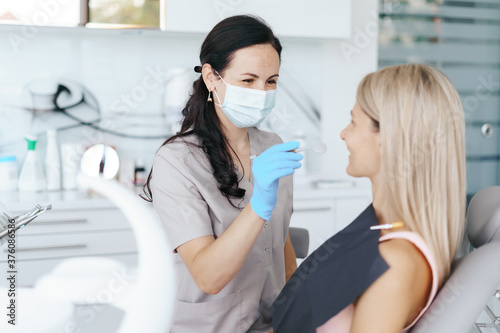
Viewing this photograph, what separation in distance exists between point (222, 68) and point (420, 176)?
604 millimetres

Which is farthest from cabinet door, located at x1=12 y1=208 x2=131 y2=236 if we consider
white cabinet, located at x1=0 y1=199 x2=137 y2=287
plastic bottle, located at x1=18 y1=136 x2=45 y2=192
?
plastic bottle, located at x1=18 y1=136 x2=45 y2=192

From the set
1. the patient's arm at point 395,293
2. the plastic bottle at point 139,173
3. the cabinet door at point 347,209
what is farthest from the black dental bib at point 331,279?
the plastic bottle at point 139,173

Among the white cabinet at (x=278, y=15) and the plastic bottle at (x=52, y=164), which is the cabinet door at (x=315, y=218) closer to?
the white cabinet at (x=278, y=15)

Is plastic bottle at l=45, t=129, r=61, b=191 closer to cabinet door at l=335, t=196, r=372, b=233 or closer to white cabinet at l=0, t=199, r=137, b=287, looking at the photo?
white cabinet at l=0, t=199, r=137, b=287

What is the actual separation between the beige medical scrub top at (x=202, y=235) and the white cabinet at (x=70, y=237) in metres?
1.11

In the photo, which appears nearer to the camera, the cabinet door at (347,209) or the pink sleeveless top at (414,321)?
the pink sleeveless top at (414,321)

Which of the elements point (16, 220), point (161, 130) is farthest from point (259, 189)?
point (161, 130)

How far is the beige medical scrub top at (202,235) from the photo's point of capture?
1161 mm

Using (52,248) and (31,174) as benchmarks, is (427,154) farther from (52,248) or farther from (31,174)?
(31,174)

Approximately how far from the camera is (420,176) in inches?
36.1

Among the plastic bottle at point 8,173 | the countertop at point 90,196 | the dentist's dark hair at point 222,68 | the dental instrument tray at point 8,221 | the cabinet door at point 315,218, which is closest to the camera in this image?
the dental instrument tray at point 8,221

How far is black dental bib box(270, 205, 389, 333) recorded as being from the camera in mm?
910

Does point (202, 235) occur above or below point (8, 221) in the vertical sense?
below

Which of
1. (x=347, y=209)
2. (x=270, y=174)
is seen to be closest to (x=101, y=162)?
(x=347, y=209)
